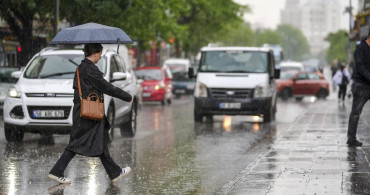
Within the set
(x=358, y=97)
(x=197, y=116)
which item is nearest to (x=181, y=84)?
(x=197, y=116)

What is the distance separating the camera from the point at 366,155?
40.2 feet

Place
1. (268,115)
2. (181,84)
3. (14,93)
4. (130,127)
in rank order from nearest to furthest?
(14,93) → (130,127) → (268,115) → (181,84)

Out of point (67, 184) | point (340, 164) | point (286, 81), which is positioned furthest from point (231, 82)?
point (286, 81)

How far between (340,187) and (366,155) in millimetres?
3480

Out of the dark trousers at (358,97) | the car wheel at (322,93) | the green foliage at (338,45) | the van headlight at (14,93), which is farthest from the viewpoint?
the green foliage at (338,45)

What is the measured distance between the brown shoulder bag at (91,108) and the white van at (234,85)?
11628 millimetres

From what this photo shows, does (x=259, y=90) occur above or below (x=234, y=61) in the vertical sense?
below

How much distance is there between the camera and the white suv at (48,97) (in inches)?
579

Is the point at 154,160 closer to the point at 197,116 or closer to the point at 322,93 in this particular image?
the point at 197,116

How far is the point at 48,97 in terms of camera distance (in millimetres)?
14719

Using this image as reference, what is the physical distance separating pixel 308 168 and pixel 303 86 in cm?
3048

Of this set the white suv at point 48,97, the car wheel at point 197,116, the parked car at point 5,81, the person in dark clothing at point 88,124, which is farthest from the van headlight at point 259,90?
the person in dark clothing at point 88,124

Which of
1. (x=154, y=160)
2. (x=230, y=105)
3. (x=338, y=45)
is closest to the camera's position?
(x=154, y=160)

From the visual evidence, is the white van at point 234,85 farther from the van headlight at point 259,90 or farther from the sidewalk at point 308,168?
the sidewalk at point 308,168
